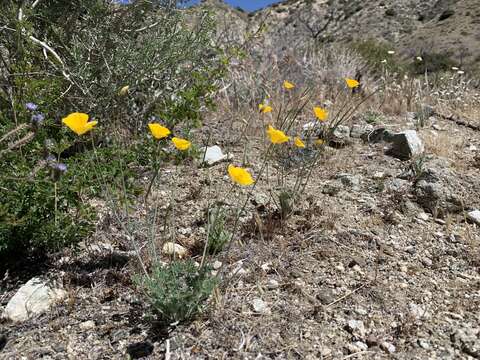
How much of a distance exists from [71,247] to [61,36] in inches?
79.0

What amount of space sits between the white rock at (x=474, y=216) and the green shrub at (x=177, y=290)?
1841 mm

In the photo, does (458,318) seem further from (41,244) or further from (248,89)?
(248,89)

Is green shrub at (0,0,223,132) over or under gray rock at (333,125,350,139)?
over

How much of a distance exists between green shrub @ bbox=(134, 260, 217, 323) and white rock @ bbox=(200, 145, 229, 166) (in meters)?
1.44

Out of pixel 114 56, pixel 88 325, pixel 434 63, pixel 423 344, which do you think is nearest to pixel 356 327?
pixel 423 344

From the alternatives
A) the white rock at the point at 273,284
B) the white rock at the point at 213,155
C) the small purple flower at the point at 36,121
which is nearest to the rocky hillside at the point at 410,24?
the white rock at the point at 213,155

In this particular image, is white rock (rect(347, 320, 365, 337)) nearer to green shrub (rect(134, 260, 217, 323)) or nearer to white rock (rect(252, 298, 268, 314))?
white rock (rect(252, 298, 268, 314))

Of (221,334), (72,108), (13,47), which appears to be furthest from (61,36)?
(221,334)

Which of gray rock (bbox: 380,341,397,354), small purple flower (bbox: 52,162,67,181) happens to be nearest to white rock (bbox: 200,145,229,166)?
small purple flower (bbox: 52,162,67,181)

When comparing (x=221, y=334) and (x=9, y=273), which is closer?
(x=221, y=334)

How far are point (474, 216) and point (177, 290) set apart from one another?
2.01 metres

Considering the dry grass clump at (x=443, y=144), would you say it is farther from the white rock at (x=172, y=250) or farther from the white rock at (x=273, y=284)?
the white rock at (x=172, y=250)

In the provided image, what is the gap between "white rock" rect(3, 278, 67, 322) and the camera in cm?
181

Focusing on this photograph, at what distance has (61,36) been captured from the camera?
3336 mm
